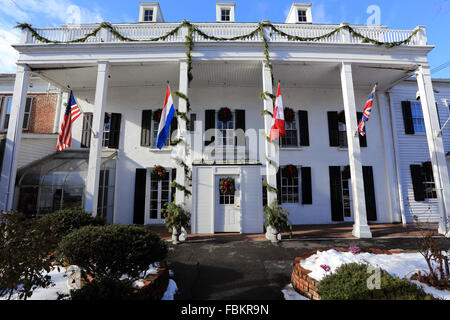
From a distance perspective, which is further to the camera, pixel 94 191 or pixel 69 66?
pixel 69 66

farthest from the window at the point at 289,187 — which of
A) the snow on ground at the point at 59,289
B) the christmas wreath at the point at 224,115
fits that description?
the snow on ground at the point at 59,289

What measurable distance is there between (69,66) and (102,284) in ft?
31.0

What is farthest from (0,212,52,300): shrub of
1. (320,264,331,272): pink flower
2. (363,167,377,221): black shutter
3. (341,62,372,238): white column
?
(363,167,377,221): black shutter

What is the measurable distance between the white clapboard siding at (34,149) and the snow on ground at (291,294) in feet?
37.9

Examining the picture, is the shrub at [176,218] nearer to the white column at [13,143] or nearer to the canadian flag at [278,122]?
the canadian flag at [278,122]

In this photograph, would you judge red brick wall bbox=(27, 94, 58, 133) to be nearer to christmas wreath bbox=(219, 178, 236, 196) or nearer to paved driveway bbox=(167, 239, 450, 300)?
christmas wreath bbox=(219, 178, 236, 196)

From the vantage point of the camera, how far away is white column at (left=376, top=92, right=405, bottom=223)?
32.5ft

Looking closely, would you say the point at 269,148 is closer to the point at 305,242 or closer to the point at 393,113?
the point at 305,242

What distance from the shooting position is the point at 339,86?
10531mm

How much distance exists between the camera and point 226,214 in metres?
8.19

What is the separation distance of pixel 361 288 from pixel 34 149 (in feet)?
41.9

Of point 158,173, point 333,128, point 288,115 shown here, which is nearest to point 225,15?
point 288,115
